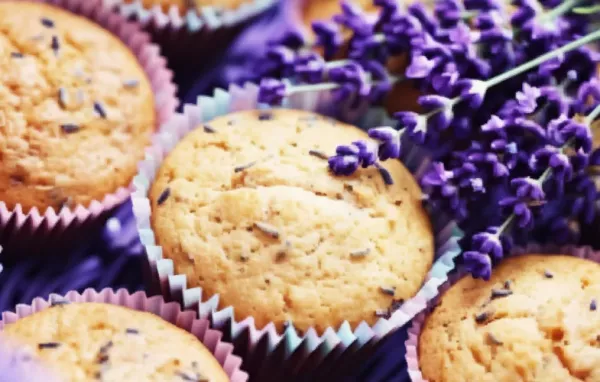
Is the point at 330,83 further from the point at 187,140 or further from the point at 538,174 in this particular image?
the point at 538,174

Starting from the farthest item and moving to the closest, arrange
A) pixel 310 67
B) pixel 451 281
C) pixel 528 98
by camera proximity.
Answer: pixel 310 67
pixel 451 281
pixel 528 98

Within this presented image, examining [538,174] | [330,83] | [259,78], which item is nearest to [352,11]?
[330,83]

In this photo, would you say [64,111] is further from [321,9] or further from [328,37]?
[321,9]

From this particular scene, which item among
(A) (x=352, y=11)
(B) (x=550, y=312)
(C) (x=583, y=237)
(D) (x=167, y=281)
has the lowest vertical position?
(C) (x=583, y=237)

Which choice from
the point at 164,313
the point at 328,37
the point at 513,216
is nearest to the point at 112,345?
the point at 164,313

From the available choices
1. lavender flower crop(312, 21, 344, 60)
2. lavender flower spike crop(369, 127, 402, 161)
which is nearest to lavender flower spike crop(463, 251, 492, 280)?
lavender flower spike crop(369, 127, 402, 161)

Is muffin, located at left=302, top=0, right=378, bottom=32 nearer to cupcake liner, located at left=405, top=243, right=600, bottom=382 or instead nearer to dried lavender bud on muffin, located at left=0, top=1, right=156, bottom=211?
dried lavender bud on muffin, located at left=0, top=1, right=156, bottom=211
